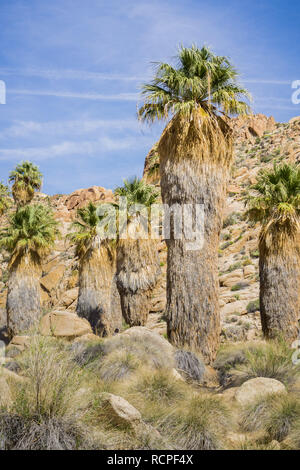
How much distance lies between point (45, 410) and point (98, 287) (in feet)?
57.5

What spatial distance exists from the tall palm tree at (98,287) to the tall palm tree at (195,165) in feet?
31.8

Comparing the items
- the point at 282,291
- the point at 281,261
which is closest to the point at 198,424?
the point at 282,291

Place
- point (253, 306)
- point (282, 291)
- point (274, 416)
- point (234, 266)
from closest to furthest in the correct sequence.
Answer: point (274, 416) → point (282, 291) → point (253, 306) → point (234, 266)

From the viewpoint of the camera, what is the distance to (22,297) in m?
24.1

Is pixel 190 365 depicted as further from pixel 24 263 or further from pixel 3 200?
pixel 3 200

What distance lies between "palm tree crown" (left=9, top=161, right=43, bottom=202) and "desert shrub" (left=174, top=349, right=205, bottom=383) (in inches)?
1147

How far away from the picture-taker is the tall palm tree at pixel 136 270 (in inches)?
799

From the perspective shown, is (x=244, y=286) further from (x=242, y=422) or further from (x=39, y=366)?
(x=39, y=366)

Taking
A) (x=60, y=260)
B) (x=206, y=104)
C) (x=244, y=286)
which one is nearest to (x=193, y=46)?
(x=206, y=104)

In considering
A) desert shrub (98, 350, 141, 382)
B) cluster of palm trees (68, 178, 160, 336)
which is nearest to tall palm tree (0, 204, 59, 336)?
cluster of palm trees (68, 178, 160, 336)

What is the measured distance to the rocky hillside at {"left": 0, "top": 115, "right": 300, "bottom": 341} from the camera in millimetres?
25562

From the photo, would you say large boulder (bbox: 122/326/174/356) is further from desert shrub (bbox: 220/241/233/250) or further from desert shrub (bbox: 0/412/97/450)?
desert shrub (bbox: 220/241/233/250)

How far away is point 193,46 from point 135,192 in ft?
26.9
